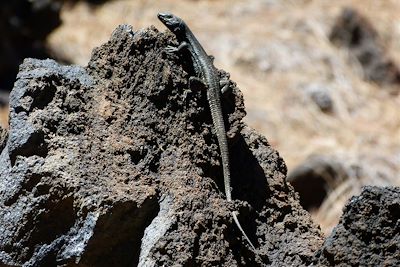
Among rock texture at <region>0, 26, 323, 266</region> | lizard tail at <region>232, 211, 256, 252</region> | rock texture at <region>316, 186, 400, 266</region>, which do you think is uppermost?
rock texture at <region>0, 26, 323, 266</region>

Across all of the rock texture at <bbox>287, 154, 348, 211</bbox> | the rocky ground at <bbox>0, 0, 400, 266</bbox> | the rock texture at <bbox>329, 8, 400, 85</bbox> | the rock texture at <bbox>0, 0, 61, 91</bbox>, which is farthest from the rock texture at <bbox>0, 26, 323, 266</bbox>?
the rock texture at <bbox>329, 8, 400, 85</bbox>

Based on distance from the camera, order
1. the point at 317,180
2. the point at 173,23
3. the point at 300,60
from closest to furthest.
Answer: the point at 173,23
the point at 317,180
the point at 300,60

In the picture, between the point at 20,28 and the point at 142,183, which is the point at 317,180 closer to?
the point at 20,28

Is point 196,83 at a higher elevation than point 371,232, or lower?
higher

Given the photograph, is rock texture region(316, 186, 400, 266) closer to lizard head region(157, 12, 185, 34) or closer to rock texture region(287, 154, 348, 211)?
lizard head region(157, 12, 185, 34)

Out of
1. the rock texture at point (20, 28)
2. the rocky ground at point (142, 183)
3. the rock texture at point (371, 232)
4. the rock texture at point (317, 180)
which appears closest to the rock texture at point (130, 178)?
the rocky ground at point (142, 183)

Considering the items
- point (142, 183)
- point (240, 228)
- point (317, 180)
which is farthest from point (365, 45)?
point (142, 183)
